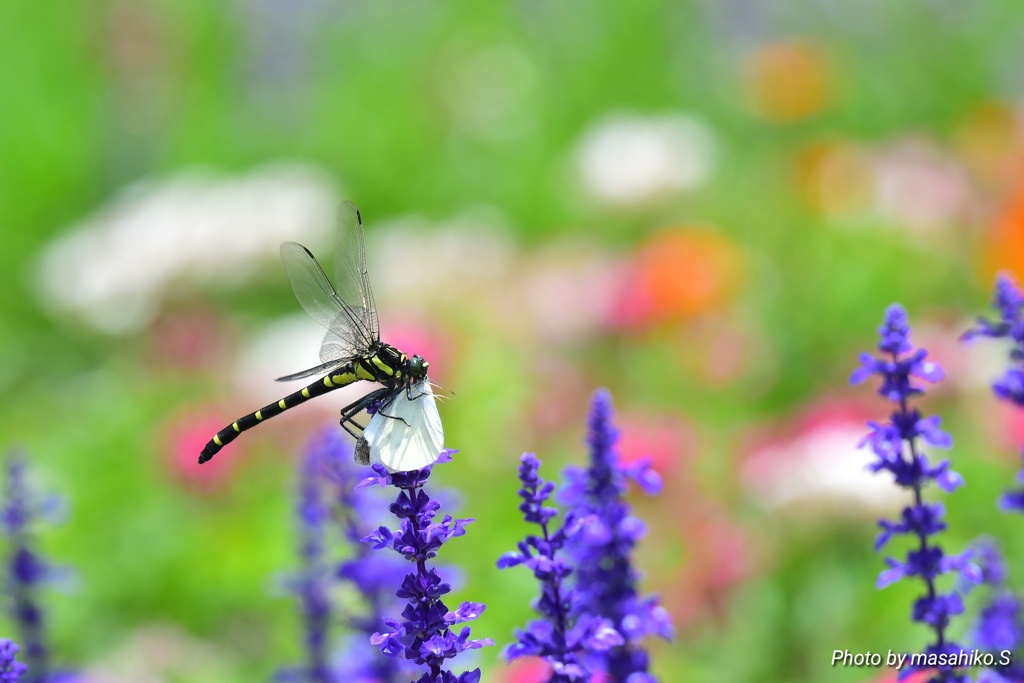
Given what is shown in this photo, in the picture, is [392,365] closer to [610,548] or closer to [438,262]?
[610,548]

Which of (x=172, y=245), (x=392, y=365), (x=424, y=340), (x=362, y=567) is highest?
(x=172, y=245)

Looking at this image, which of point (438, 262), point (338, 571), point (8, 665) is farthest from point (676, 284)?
point (8, 665)

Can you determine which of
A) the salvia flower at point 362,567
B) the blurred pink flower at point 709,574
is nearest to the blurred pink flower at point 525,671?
the salvia flower at point 362,567

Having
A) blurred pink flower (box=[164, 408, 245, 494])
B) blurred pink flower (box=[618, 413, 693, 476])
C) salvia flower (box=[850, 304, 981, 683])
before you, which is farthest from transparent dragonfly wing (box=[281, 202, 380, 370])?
blurred pink flower (box=[164, 408, 245, 494])

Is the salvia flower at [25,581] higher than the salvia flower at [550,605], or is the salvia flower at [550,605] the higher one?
the salvia flower at [25,581]

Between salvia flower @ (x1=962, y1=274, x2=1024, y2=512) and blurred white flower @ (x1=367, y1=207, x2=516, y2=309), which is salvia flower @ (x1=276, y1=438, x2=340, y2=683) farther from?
blurred white flower @ (x1=367, y1=207, x2=516, y2=309)

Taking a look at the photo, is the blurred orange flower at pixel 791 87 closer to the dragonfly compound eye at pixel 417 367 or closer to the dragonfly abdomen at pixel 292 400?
the dragonfly abdomen at pixel 292 400
